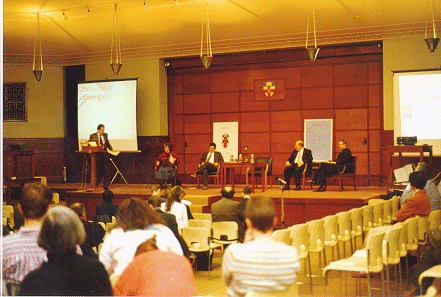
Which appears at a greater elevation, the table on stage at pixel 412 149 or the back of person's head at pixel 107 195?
the table on stage at pixel 412 149

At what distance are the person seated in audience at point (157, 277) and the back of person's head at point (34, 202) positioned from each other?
2.65ft

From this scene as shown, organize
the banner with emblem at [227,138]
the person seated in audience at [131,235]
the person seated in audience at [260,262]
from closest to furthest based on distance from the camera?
the person seated in audience at [260,262] < the person seated in audience at [131,235] < the banner with emblem at [227,138]

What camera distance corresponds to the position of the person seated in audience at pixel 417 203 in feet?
23.5

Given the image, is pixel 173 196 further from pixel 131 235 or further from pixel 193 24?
pixel 193 24

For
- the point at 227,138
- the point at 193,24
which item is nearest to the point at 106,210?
the point at 193,24

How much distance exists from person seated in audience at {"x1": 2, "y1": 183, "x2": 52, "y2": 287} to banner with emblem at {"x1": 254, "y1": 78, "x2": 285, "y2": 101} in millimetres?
11895

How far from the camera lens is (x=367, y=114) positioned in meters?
14.4

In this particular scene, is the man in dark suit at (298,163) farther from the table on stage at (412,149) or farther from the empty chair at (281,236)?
the empty chair at (281,236)

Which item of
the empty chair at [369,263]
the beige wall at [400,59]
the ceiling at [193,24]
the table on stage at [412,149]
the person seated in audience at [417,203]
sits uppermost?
the ceiling at [193,24]

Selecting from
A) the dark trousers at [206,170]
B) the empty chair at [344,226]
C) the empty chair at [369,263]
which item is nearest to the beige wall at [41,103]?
the dark trousers at [206,170]

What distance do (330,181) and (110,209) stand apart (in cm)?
715

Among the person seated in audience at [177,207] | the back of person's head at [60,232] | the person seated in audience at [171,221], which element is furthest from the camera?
the person seated in audience at [177,207]

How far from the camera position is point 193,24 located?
46.2 ft

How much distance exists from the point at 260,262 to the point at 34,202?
1.37 metres
